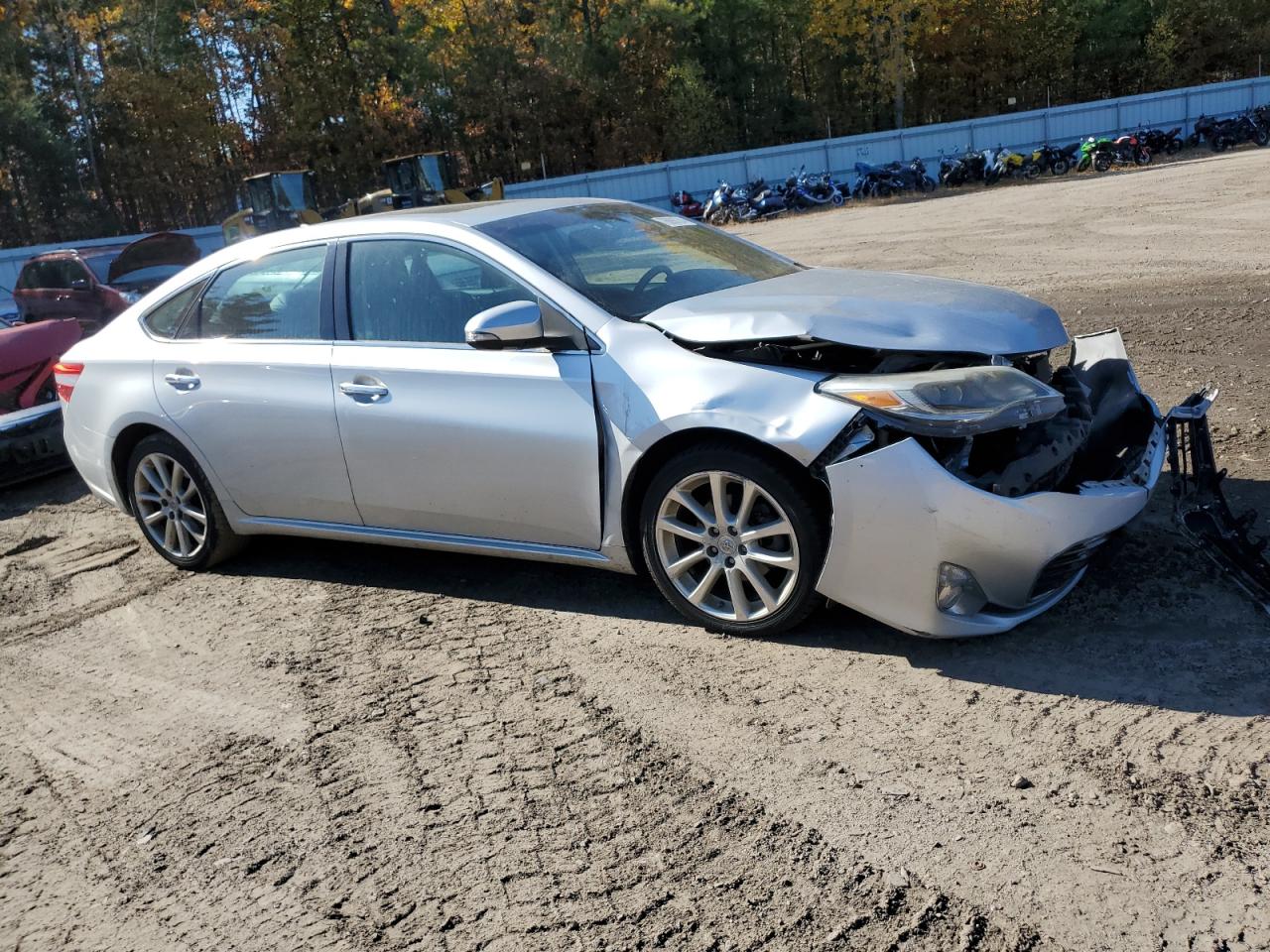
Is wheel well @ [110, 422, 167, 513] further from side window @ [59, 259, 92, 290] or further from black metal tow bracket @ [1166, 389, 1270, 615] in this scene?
side window @ [59, 259, 92, 290]

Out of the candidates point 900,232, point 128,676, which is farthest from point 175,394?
point 900,232

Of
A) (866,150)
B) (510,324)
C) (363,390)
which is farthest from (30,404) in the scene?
(866,150)

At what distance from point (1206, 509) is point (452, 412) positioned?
9.76ft

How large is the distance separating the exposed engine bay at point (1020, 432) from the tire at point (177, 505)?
9.38 ft

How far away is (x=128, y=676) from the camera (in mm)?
4695

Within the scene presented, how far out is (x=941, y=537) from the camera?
3.66 metres

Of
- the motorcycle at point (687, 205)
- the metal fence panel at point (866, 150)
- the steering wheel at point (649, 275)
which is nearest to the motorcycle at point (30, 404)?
the steering wheel at point (649, 275)

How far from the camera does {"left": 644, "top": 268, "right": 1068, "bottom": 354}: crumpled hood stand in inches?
155

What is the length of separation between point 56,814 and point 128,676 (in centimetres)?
110

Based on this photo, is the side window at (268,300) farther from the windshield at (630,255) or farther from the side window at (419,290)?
the windshield at (630,255)

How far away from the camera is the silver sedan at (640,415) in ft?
12.3

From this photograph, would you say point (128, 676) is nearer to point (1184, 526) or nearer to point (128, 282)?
point (1184, 526)

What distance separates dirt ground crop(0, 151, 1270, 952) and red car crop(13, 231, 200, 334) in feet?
31.6

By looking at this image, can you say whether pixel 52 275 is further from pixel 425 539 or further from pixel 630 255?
pixel 630 255
